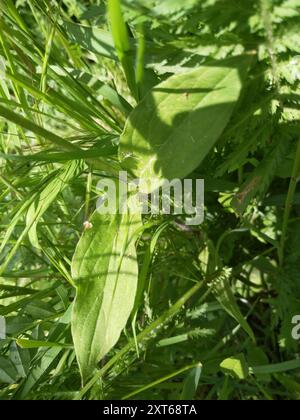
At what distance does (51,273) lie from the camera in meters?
1.12

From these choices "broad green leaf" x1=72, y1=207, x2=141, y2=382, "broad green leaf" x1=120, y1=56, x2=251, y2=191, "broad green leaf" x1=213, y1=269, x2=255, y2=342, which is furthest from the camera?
"broad green leaf" x1=213, y1=269, x2=255, y2=342

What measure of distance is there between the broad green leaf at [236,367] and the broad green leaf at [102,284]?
291 millimetres

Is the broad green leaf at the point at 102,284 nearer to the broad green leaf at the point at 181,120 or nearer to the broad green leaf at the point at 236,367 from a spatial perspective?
the broad green leaf at the point at 181,120

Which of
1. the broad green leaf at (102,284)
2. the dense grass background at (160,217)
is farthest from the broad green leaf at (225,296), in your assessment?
the broad green leaf at (102,284)

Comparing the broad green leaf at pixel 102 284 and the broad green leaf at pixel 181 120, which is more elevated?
the broad green leaf at pixel 181 120

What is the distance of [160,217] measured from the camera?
0.99 metres

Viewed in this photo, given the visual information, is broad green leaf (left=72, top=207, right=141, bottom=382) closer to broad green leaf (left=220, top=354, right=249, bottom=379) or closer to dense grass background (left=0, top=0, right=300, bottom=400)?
dense grass background (left=0, top=0, right=300, bottom=400)

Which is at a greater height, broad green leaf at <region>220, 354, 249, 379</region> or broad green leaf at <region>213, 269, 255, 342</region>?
broad green leaf at <region>213, 269, 255, 342</region>

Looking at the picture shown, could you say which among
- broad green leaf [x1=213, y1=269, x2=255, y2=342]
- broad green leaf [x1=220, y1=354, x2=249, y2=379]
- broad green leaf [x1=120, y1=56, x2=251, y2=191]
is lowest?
broad green leaf [x1=220, y1=354, x2=249, y2=379]

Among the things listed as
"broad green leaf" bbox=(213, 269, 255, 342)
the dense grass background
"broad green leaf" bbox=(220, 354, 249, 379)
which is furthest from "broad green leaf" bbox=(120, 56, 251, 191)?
"broad green leaf" bbox=(220, 354, 249, 379)

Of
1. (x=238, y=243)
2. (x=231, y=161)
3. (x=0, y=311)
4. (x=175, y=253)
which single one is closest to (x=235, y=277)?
(x=238, y=243)

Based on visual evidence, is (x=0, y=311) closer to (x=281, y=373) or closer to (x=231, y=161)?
(x=231, y=161)

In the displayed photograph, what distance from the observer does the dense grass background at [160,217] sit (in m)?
0.76

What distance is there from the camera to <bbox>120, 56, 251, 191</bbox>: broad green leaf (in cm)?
73
